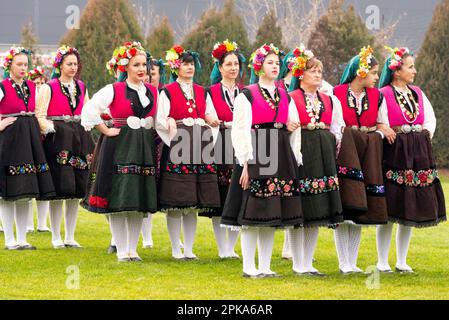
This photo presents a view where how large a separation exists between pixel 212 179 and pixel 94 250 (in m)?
1.69

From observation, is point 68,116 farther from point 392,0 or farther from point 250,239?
point 392,0

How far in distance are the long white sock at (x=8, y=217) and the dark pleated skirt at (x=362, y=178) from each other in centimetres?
339

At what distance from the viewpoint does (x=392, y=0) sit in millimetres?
30047

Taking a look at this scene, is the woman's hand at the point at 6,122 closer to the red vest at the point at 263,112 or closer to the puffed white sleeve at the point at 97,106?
the puffed white sleeve at the point at 97,106

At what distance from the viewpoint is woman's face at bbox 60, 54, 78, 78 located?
33.2ft

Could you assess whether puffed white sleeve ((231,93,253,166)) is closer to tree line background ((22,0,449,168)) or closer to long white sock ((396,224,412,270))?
long white sock ((396,224,412,270))

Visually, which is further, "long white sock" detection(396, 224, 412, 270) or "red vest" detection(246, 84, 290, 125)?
"long white sock" detection(396, 224, 412, 270)

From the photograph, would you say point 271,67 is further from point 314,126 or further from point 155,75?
point 155,75

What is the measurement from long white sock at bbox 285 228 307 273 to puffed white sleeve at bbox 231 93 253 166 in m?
0.72

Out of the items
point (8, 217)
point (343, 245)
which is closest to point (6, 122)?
point (8, 217)

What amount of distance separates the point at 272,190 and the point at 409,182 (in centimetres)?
122

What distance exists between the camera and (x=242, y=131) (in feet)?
26.2

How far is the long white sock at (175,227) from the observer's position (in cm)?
941

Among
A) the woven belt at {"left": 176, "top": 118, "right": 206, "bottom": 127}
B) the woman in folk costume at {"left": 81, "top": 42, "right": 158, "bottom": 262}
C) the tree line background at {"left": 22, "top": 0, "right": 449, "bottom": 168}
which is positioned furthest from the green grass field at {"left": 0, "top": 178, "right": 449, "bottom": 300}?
the tree line background at {"left": 22, "top": 0, "right": 449, "bottom": 168}
